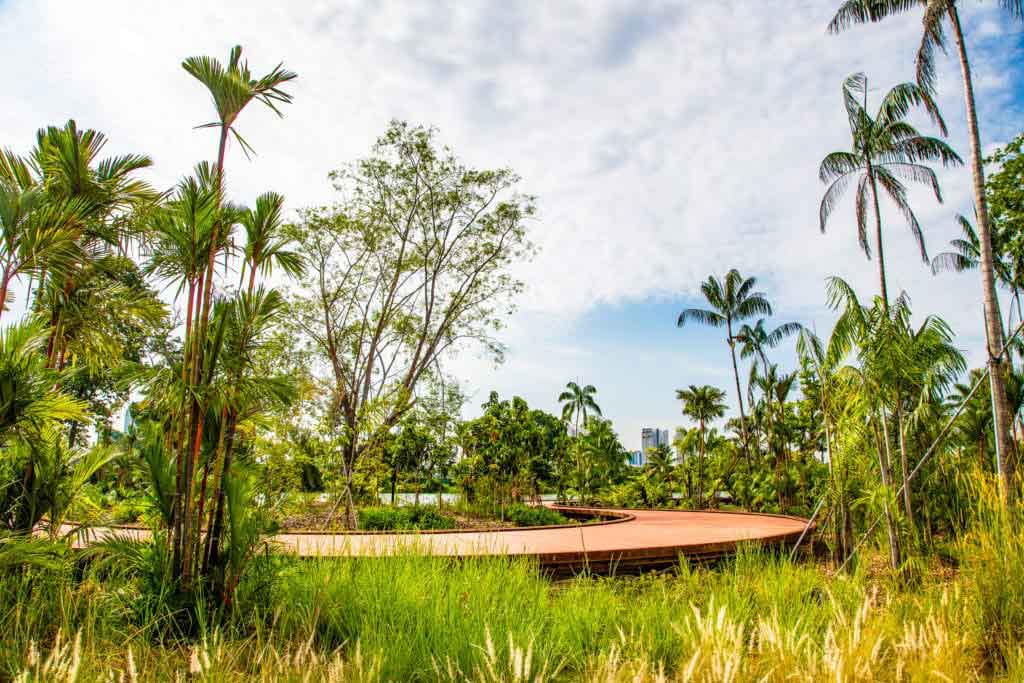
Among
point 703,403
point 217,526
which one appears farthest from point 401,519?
point 703,403

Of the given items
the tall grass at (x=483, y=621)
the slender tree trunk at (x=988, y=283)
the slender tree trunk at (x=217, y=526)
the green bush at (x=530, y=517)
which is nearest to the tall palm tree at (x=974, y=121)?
the slender tree trunk at (x=988, y=283)

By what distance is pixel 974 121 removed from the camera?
7719mm

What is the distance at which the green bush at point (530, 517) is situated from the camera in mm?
12875

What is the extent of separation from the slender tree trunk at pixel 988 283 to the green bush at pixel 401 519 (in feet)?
27.2

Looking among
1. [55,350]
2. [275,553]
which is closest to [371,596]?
[275,553]

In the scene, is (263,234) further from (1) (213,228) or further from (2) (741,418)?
(2) (741,418)

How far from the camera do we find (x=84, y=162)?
5344 mm

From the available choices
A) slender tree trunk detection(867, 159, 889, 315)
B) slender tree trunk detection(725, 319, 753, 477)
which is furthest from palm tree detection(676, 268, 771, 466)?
slender tree trunk detection(867, 159, 889, 315)

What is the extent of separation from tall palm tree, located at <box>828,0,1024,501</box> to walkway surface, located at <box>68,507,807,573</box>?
2.74m

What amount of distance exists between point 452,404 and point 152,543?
45.3 ft

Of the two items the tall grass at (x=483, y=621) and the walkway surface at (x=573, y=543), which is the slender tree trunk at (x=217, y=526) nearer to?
the tall grass at (x=483, y=621)

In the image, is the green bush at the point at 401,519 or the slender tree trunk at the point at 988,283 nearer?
the slender tree trunk at the point at 988,283

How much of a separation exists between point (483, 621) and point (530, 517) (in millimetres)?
10118

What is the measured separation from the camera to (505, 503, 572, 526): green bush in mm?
12875
